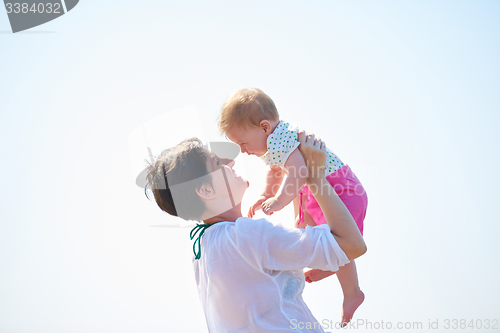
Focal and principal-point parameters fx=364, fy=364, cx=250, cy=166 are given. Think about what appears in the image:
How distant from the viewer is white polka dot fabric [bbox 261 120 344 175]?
2.24 meters

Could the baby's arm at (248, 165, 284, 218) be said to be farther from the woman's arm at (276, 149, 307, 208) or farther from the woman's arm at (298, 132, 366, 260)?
the woman's arm at (298, 132, 366, 260)

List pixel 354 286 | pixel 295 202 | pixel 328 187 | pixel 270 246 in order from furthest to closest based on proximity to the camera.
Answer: pixel 295 202, pixel 354 286, pixel 328 187, pixel 270 246

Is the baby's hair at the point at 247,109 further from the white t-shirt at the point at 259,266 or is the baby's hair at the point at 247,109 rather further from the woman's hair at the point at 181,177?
the white t-shirt at the point at 259,266

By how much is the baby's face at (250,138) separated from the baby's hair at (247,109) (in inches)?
1.2

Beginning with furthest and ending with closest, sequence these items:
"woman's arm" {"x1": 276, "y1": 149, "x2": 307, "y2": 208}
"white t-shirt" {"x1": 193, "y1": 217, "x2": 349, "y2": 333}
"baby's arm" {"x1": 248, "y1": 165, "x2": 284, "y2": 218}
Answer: "baby's arm" {"x1": 248, "y1": 165, "x2": 284, "y2": 218}
"woman's arm" {"x1": 276, "y1": 149, "x2": 307, "y2": 208}
"white t-shirt" {"x1": 193, "y1": 217, "x2": 349, "y2": 333}

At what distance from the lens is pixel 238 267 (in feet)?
4.86

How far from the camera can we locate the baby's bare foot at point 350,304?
7.85 feet

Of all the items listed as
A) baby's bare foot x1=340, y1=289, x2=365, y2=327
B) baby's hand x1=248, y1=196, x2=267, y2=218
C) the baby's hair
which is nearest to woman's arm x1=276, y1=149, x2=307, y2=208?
baby's hand x1=248, y1=196, x2=267, y2=218

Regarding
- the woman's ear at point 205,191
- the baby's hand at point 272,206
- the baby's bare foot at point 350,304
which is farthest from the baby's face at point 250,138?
the baby's bare foot at point 350,304

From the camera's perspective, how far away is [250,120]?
2.40 meters

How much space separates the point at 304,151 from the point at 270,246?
0.73 metres

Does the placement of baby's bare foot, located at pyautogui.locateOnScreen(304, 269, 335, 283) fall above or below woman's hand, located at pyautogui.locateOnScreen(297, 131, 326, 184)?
below

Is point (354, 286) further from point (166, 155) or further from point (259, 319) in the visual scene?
point (166, 155)

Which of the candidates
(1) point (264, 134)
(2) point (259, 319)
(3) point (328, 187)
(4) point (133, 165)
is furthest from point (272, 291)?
(1) point (264, 134)
